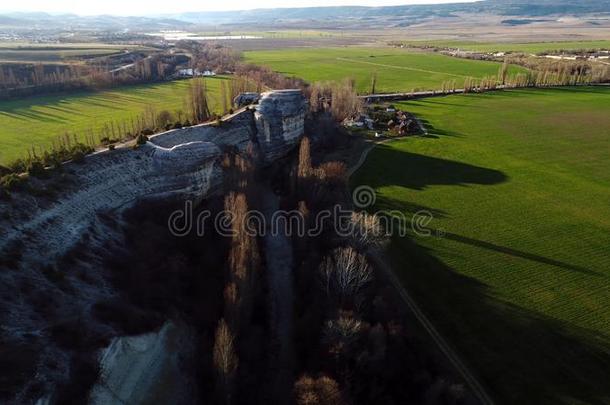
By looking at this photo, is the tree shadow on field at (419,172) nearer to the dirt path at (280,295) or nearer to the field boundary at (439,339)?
the dirt path at (280,295)

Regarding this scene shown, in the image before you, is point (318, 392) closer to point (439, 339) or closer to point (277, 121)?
point (439, 339)

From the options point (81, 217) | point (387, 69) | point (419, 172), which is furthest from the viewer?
point (387, 69)

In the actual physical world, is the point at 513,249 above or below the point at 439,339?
above

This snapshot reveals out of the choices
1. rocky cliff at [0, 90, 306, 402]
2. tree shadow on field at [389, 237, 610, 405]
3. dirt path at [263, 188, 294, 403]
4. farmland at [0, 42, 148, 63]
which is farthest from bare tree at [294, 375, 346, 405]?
farmland at [0, 42, 148, 63]

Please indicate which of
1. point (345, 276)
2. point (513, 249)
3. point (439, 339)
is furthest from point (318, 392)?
point (513, 249)

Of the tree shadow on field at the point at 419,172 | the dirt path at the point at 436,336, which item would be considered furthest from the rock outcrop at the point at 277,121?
the dirt path at the point at 436,336
